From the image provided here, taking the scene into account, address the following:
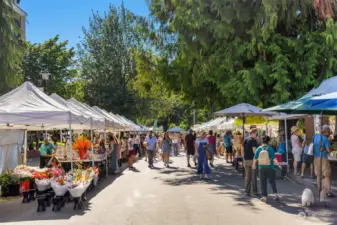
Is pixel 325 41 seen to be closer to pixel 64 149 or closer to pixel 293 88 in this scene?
pixel 293 88

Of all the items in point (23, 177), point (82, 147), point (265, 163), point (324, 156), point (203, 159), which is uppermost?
point (82, 147)

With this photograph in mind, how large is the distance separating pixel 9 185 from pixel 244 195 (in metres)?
6.56

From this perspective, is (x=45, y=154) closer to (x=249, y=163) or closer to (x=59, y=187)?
(x=59, y=187)

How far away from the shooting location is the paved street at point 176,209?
8688 millimetres

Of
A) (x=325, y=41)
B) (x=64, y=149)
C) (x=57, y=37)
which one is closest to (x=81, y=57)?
(x=57, y=37)

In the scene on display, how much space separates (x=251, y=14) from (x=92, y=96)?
25580 mm

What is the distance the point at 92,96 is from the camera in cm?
4047

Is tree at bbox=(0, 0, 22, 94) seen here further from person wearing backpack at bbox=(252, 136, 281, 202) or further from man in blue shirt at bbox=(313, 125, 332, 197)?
man in blue shirt at bbox=(313, 125, 332, 197)

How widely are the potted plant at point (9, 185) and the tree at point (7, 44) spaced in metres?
2.76

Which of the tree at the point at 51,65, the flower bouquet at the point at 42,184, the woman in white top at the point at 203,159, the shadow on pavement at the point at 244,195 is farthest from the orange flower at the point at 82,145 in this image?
the tree at the point at 51,65

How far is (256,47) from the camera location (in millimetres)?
18641

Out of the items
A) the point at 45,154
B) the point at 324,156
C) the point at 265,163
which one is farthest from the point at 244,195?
the point at 45,154

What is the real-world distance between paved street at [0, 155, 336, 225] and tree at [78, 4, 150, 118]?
87.5 ft

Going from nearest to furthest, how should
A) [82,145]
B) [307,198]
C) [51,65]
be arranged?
[307,198], [82,145], [51,65]
